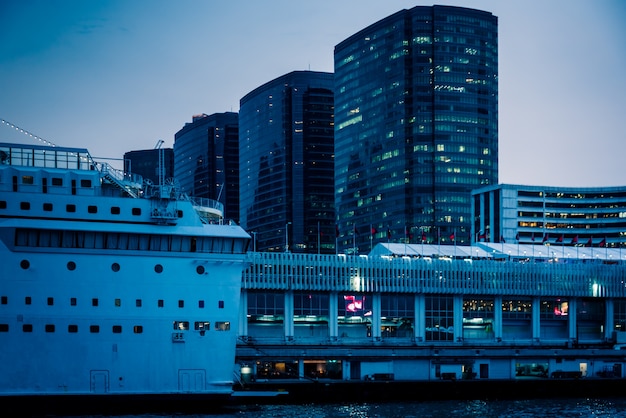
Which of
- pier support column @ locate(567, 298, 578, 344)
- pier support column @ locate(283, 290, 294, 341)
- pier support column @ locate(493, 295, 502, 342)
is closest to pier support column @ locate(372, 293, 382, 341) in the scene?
pier support column @ locate(283, 290, 294, 341)

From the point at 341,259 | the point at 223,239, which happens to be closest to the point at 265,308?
the point at 341,259

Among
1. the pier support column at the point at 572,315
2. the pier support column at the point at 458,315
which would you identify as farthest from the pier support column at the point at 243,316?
the pier support column at the point at 572,315

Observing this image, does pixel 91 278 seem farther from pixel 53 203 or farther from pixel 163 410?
pixel 163 410

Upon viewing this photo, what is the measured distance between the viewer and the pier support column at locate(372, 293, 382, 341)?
9950 cm

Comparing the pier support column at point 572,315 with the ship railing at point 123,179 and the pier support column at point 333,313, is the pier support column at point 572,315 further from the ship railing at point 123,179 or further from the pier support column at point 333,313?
the ship railing at point 123,179

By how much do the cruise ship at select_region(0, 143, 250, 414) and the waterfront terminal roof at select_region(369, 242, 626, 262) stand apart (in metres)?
45.0

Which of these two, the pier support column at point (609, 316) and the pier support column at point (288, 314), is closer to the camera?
the pier support column at point (288, 314)

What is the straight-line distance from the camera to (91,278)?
6406cm

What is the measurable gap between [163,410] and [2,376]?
1092 centimetres

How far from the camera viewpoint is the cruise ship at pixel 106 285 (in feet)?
204

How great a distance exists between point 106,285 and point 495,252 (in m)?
64.1

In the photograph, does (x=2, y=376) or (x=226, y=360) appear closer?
(x=2, y=376)

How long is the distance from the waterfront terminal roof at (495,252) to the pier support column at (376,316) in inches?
381

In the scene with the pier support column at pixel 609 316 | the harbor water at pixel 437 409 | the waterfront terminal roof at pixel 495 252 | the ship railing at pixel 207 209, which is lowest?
the harbor water at pixel 437 409
